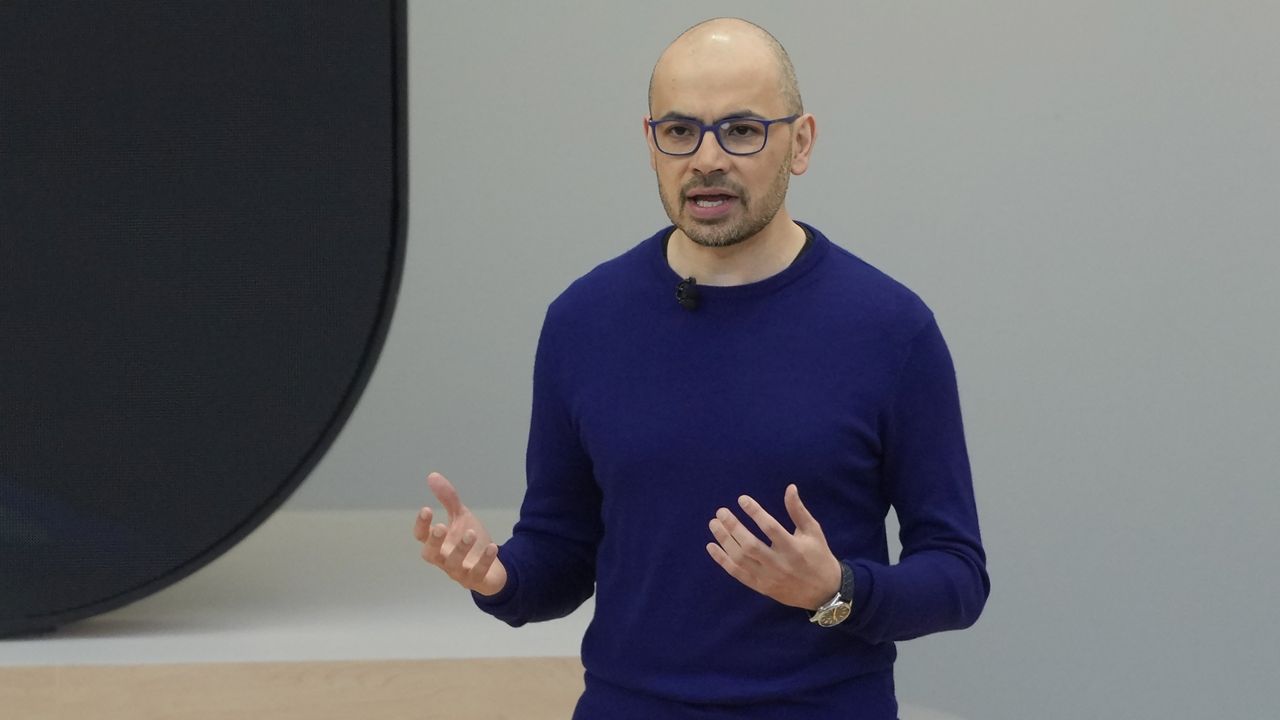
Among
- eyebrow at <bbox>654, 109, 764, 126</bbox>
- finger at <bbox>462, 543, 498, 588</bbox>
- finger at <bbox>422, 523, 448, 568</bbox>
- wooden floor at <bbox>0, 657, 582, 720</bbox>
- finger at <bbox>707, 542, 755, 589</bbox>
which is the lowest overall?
wooden floor at <bbox>0, 657, 582, 720</bbox>

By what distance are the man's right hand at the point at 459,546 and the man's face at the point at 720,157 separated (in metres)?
0.23

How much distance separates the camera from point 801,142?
1.20 metres

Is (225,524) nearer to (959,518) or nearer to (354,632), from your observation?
(354,632)

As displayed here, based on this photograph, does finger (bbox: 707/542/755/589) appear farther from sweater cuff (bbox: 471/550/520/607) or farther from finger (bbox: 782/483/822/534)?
sweater cuff (bbox: 471/550/520/607)

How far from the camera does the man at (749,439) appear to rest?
1.14 meters

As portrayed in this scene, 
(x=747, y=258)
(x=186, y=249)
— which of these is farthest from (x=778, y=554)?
(x=186, y=249)

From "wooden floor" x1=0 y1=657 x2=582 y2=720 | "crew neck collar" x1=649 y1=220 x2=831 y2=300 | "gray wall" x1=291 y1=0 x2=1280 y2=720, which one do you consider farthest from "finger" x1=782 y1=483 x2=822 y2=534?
"gray wall" x1=291 y1=0 x2=1280 y2=720

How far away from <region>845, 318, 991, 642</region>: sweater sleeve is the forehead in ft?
0.60

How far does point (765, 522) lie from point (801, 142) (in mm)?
284

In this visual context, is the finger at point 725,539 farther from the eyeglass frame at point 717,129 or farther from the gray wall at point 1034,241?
the gray wall at point 1034,241

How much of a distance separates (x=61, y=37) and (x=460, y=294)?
1.03 m

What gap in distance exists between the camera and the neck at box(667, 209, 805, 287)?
3.88 feet

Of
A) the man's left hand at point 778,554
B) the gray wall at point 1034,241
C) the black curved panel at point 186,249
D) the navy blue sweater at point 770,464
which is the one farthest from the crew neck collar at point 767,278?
the gray wall at point 1034,241

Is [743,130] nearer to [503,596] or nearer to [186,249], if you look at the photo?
[503,596]
